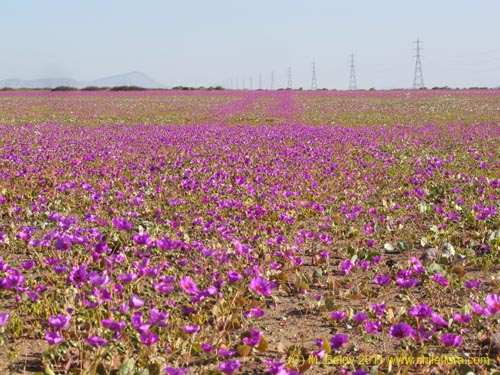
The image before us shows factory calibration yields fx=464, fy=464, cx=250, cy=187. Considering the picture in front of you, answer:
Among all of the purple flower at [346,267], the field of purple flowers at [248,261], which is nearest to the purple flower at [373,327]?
the field of purple flowers at [248,261]

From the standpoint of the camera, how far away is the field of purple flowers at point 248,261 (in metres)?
3.44

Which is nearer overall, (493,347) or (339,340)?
(339,340)

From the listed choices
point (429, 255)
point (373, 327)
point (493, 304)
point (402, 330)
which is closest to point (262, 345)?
point (373, 327)

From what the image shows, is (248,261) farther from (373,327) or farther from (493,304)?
(493,304)

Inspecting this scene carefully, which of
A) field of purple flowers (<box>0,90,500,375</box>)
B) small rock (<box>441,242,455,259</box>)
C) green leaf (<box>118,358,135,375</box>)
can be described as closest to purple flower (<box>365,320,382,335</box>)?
field of purple flowers (<box>0,90,500,375</box>)

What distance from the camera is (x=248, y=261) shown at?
5.24 meters

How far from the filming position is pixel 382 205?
8.05m

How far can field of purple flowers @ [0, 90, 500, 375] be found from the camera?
3436 mm

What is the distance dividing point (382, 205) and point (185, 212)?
3.39 meters

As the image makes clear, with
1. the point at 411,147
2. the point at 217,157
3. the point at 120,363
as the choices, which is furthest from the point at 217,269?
the point at 411,147

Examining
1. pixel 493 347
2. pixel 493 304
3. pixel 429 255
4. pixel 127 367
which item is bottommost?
pixel 493 347

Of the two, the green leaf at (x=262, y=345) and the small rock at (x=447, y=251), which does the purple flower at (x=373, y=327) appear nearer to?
the green leaf at (x=262, y=345)

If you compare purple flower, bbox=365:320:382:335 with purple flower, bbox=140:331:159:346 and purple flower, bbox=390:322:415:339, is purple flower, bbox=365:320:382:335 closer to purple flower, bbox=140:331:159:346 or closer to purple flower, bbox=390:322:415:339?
purple flower, bbox=390:322:415:339

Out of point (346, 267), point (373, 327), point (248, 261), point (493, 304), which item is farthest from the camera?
point (248, 261)
